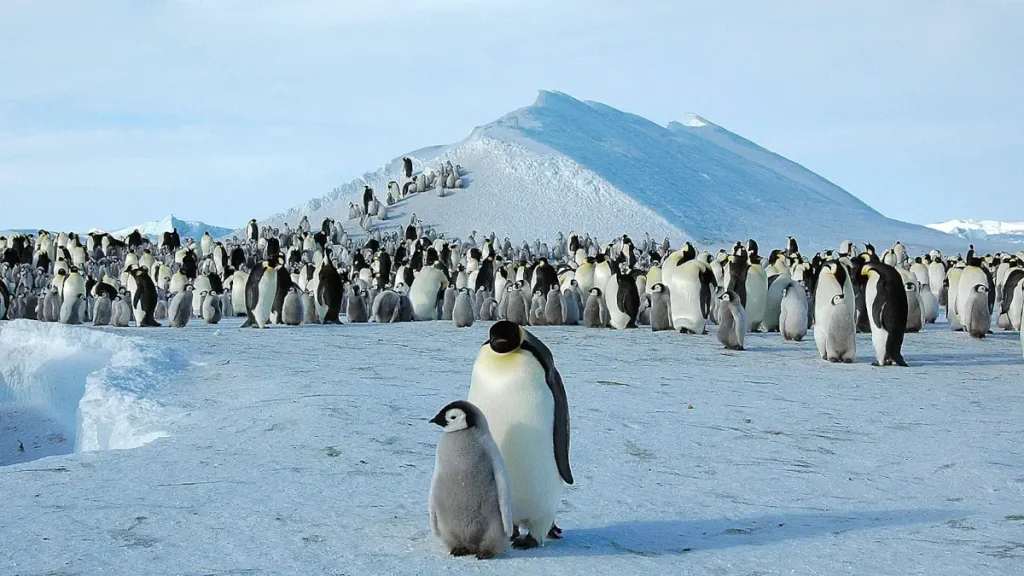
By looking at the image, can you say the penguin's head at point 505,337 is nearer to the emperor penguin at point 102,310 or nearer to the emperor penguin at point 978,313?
the emperor penguin at point 978,313

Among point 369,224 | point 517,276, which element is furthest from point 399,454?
point 369,224

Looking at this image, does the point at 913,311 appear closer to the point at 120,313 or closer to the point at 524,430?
the point at 524,430

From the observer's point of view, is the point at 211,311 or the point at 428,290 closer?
the point at 211,311

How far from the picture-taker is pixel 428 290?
15164mm

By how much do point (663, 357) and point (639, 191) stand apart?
32223mm

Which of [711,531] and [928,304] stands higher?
[928,304]

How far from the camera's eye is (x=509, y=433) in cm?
383

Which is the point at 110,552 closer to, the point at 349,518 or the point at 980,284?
the point at 349,518

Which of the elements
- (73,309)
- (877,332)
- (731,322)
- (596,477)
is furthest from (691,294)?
(73,309)

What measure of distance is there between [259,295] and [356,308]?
222 cm

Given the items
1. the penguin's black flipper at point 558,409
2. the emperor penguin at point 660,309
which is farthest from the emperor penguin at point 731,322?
the penguin's black flipper at point 558,409

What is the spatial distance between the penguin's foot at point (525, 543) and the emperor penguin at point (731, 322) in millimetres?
6594

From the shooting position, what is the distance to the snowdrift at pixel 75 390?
21.7 ft

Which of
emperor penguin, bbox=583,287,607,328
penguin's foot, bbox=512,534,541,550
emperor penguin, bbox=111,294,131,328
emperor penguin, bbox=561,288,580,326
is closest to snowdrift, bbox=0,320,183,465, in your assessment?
emperor penguin, bbox=111,294,131,328
